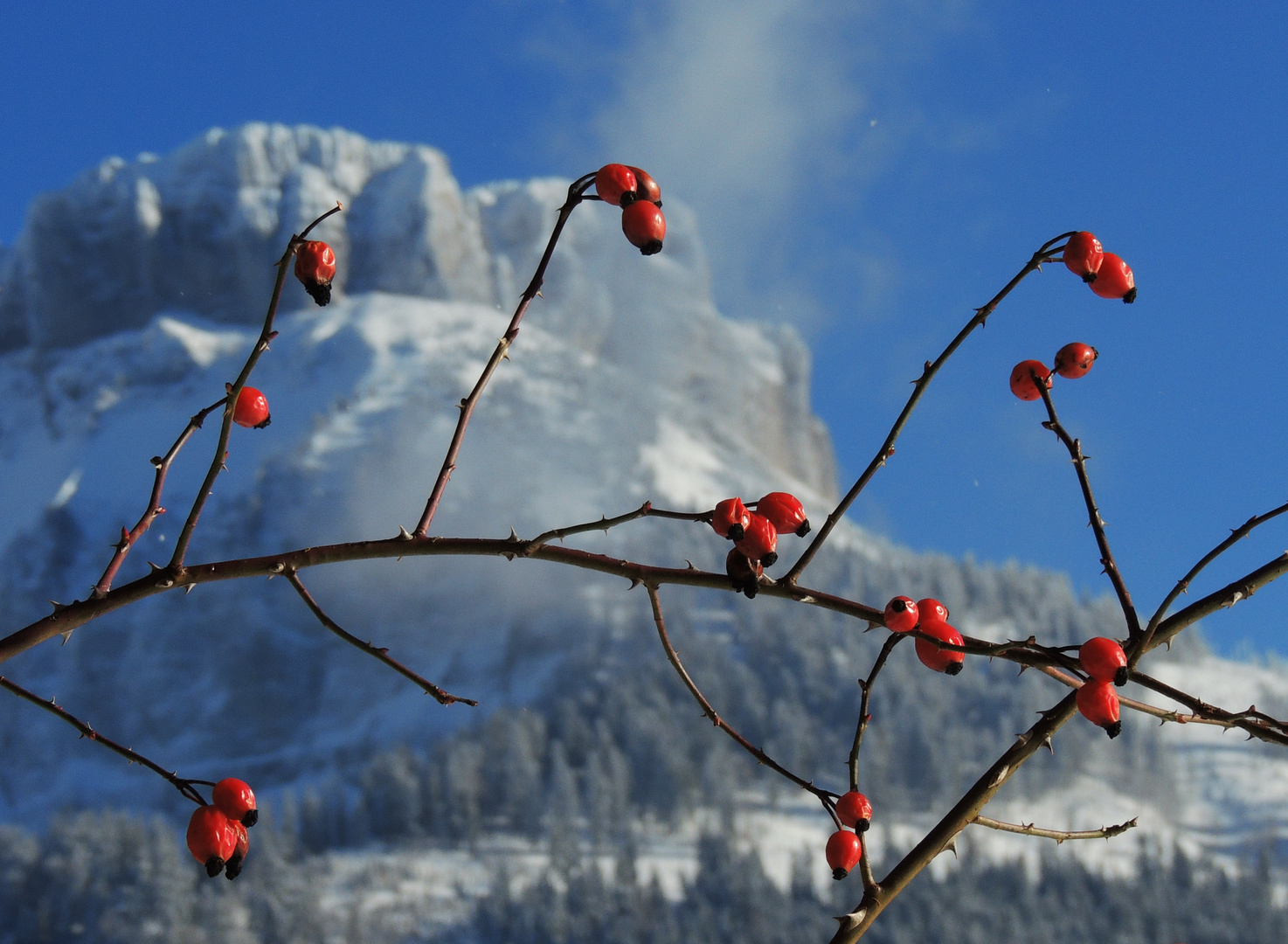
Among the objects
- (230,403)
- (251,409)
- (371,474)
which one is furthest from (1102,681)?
(371,474)

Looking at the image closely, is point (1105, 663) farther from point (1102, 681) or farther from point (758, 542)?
point (758, 542)

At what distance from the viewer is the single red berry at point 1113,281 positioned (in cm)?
152

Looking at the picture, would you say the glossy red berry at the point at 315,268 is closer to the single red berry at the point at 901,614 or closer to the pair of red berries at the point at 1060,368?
the single red berry at the point at 901,614

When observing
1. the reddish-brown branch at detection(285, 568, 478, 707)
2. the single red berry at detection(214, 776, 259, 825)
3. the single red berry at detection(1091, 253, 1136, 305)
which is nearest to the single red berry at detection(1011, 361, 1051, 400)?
the single red berry at detection(1091, 253, 1136, 305)

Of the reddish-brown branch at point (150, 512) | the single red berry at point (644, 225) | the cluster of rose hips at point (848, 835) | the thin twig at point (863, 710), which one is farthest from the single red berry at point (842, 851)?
the reddish-brown branch at point (150, 512)

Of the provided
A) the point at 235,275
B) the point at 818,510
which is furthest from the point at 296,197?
the point at 818,510

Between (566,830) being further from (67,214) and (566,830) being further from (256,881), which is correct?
(67,214)

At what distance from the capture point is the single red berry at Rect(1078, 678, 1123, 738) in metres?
1.09

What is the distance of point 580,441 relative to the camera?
4793 inches

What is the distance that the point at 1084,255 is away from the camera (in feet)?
4.89

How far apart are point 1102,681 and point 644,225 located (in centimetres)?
74

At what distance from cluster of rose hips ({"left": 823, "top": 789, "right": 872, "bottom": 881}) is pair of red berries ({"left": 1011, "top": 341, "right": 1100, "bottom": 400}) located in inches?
26.6

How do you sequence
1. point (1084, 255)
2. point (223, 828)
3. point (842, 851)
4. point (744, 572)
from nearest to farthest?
1. point (744, 572)
2. point (223, 828)
3. point (842, 851)
4. point (1084, 255)

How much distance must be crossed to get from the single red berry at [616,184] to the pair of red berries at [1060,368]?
0.68 m
